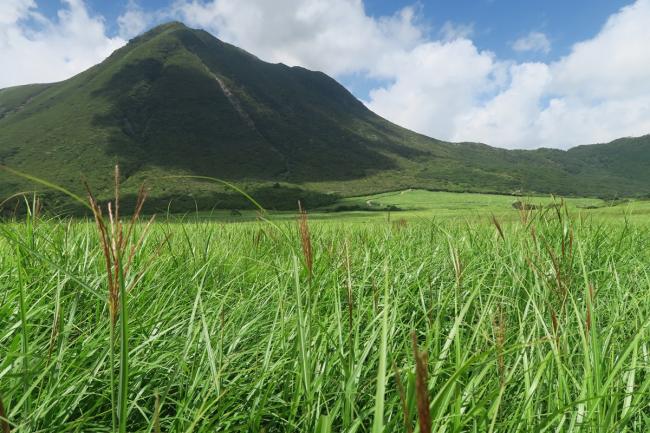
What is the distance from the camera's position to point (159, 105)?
608 ft

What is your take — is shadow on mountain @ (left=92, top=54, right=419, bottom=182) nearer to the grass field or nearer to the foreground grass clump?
the grass field

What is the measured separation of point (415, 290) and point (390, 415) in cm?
160

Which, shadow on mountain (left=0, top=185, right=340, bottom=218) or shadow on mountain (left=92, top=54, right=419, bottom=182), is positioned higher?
shadow on mountain (left=92, top=54, right=419, bottom=182)

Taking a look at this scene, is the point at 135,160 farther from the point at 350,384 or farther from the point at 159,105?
the point at 350,384

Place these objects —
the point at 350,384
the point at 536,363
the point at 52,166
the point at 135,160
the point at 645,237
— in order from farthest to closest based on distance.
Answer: the point at 135,160, the point at 52,166, the point at 645,237, the point at 536,363, the point at 350,384

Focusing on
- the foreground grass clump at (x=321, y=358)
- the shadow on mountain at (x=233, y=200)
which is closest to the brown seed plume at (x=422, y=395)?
the foreground grass clump at (x=321, y=358)

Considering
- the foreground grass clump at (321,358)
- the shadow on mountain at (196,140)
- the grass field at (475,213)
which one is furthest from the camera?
the shadow on mountain at (196,140)

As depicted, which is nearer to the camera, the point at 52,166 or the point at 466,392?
the point at 466,392

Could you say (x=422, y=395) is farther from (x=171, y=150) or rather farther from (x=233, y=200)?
(x=171, y=150)

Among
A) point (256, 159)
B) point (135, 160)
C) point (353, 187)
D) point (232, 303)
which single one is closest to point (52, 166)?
point (135, 160)

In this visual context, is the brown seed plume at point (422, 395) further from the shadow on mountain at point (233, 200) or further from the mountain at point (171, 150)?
the mountain at point (171, 150)

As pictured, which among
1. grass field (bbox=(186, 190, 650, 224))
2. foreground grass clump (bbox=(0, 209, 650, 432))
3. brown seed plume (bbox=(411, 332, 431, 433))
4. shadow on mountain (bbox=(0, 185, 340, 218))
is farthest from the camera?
Answer: shadow on mountain (bbox=(0, 185, 340, 218))

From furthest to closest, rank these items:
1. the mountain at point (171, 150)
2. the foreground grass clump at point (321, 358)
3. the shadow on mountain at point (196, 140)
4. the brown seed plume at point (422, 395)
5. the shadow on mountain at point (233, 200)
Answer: the shadow on mountain at point (196, 140)
the mountain at point (171, 150)
the shadow on mountain at point (233, 200)
the foreground grass clump at point (321, 358)
the brown seed plume at point (422, 395)

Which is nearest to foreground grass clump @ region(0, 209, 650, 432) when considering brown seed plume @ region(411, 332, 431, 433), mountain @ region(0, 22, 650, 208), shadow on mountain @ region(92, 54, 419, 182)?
brown seed plume @ region(411, 332, 431, 433)
